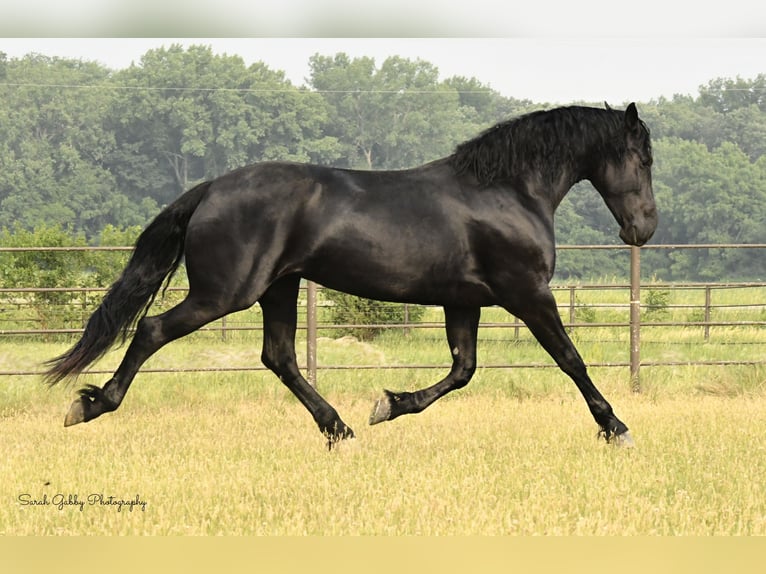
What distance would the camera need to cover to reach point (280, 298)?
21.6ft

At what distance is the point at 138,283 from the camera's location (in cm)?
652

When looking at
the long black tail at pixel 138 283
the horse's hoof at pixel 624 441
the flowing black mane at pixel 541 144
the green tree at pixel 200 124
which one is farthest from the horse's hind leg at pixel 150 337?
the green tree at pixel 200 124

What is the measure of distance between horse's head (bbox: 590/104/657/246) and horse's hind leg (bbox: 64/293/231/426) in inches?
102

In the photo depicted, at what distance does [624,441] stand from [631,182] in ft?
5.43

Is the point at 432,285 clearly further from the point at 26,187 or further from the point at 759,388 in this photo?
the point at 26,187

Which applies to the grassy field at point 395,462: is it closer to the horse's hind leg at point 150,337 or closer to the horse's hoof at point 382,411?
the horse's hoof at point 382,411

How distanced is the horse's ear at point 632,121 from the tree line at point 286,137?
40.7 meters

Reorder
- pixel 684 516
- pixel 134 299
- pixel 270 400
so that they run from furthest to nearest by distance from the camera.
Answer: pixel 270 400 → pixel 134 299 → pixel 684 516

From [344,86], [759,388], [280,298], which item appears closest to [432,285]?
[280,298]

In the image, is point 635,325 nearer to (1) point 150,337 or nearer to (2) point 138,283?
(2) point 138,283

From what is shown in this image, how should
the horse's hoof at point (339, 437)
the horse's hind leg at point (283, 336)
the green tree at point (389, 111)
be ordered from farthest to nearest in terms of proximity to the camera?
the green tree at point (389, 111) → the horse's hind leg at point (283, 336) → the horse's hoof at point (339, 437)

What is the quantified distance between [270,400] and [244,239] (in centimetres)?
315

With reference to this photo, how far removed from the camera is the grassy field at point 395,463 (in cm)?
460

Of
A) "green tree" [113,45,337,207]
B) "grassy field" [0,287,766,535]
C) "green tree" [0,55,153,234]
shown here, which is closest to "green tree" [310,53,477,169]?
"green tree" [113,45,337,207]
